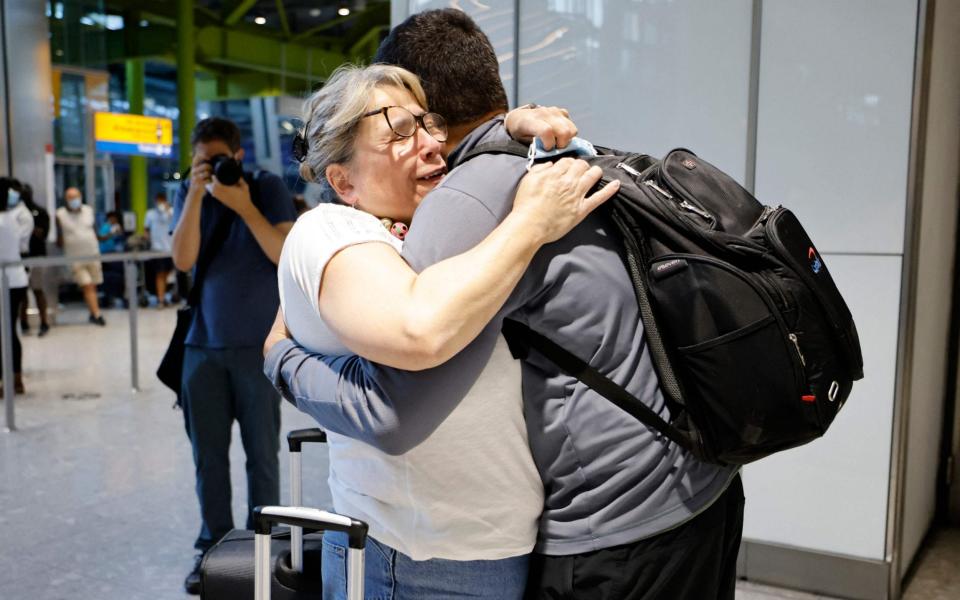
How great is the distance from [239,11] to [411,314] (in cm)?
1819

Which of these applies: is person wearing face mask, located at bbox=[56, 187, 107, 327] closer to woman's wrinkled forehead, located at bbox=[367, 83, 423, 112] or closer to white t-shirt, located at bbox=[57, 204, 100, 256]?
white t-shirt, located at bbox=[57, 204, 100, 256]

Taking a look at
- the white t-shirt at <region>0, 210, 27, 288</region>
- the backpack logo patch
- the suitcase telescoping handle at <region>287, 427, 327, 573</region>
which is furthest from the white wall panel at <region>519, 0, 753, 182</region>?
the white t-shirt at <region>0, 210, 27, 288</region>

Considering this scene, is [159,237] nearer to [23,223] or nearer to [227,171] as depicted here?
[23,223]

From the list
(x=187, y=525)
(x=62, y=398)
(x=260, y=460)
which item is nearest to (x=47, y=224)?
(x=62, y=398)

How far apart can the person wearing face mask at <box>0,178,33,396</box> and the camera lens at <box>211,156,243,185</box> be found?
430cm

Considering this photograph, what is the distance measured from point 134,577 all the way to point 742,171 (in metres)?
2.73

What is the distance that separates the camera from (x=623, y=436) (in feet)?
3.62

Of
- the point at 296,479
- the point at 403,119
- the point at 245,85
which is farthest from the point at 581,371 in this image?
the point at 245,85

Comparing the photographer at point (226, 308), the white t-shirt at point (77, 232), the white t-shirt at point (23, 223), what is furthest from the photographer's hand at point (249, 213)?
the white t-shirt at point (77, 232)

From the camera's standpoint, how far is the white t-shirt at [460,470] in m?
1.10

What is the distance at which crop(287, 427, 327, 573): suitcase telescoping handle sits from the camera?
64.6 inches

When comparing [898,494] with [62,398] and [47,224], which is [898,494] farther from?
[47,224]

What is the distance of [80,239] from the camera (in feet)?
35.3

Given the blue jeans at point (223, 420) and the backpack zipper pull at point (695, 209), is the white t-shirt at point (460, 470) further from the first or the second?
the blue jeans at point (223, 420)
